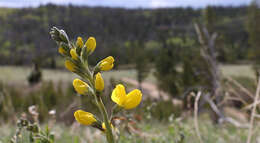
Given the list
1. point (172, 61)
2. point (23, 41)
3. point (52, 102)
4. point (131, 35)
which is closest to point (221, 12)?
point (131, 35)

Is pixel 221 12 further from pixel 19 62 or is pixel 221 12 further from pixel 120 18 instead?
pixel 19 62

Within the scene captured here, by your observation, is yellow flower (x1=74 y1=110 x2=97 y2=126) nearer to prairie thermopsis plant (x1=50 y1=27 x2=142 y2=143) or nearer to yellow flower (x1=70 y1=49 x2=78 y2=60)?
prairie thermopsis plant (x1=50 y1=27 x2=142 y2=143)

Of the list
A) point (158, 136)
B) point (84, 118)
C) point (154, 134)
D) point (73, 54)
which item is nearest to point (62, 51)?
point (73, 54)

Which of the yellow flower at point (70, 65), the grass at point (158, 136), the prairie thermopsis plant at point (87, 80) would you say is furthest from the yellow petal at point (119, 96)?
the grass at point (158, 136)

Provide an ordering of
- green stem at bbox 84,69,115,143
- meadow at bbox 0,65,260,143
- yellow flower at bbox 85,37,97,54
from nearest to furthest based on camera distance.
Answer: green stem at bbox 84,69,115,143, yellow flower at bbox 85,37,97,54, meadow at bbox 0,65,260,143

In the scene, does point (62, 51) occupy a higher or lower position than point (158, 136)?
higher

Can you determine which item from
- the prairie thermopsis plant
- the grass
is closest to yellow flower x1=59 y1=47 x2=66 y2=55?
the prairie thermopsis plant

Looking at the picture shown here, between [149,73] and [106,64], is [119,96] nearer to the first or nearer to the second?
[106,64]

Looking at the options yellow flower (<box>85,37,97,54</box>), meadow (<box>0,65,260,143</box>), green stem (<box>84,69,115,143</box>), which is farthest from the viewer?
meadow (<box>0,65,260,143</box>)
